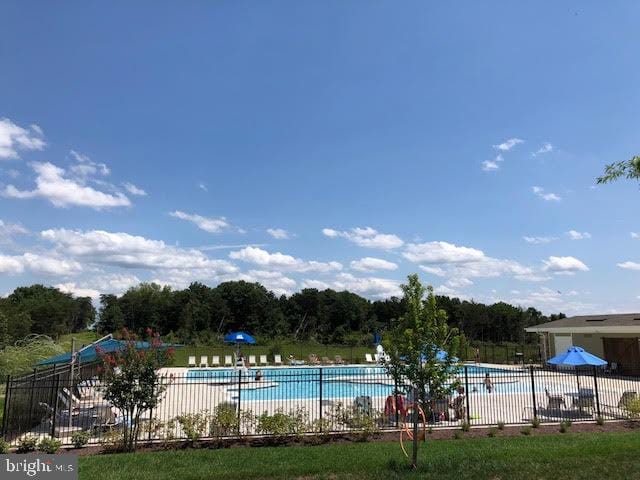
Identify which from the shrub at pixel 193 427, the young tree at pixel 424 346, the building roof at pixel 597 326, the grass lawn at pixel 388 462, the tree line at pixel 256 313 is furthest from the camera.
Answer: the tree line at pixel 256 313

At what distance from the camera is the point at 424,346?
30.1ft

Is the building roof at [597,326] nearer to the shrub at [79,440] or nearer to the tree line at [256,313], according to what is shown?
the shrub at [79,440]

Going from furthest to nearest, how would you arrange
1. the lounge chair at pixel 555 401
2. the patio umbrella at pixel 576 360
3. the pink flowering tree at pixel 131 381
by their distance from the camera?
the patio umbrella at pixel 576 360 < the lounge chair at pixel 555 401 < the pink flowering tree at pixel 131 381

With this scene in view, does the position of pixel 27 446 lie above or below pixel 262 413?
below

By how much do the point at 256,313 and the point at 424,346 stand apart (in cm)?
8191

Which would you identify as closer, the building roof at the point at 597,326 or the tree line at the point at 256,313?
the building roof at the point at 597,326

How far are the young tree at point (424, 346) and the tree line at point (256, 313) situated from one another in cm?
6504

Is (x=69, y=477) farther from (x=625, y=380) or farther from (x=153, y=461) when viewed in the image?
(x=625, y=380)

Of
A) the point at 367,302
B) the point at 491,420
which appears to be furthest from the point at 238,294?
the point at 491,420

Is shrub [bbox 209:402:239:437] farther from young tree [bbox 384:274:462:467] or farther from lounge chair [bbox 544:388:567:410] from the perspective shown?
lounge chair [bbox 544:388:567:410]

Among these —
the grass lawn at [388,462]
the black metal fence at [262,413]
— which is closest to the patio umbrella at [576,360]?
the black metal fence at [262,413]

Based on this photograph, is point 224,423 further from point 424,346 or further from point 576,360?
point 576,360

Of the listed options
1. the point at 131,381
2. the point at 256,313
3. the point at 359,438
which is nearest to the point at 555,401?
the point at 359,438

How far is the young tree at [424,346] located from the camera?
9094mm
